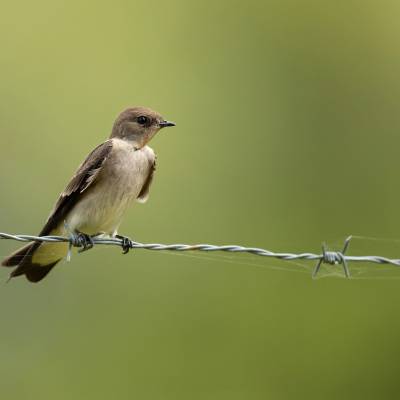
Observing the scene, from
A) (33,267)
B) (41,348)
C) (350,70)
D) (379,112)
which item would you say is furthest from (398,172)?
(33,267)

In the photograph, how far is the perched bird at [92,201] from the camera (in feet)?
20.1

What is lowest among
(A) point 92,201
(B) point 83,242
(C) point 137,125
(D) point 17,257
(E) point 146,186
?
(D) point 17,257

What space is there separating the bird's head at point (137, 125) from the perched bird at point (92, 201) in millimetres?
93

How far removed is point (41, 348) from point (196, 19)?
6061mm

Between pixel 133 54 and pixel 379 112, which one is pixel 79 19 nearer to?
pixel 133 54

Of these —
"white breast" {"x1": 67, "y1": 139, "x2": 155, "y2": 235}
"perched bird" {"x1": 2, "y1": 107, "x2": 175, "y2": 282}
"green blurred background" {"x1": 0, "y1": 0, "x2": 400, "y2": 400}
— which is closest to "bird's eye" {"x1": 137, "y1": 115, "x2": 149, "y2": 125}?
"perched bird" {"x1": 2, "y1": 107, "x2": 175, "y2": 282}

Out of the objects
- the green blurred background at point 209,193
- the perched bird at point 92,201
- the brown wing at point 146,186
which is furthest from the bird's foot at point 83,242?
the green blurred background at point 209,193

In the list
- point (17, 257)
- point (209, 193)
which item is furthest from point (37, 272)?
point (209, 193)

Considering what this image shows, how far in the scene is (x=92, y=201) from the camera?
242 inches

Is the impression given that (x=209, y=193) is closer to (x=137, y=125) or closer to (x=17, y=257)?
(x=137, y=125)

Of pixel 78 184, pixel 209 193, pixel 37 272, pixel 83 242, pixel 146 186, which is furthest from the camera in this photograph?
pixel 209 193

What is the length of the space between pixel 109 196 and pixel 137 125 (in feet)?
1.93

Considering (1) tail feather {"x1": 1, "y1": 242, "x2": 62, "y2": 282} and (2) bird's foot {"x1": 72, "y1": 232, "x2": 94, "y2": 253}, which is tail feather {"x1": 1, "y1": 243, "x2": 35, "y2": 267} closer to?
(1) tail feather {"x1": 1, "y1": 242, "x2": 62, "y2": 282}

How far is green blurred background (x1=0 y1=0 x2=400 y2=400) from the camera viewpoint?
32.8 feet
